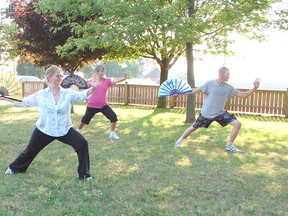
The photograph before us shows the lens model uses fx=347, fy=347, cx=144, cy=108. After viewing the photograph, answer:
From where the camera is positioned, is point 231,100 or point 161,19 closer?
point 161,19

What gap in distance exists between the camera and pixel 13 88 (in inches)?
247

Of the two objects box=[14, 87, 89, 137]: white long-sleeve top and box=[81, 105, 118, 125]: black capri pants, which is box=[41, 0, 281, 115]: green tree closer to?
box=[81, 105, 118, 125]: black capri pants

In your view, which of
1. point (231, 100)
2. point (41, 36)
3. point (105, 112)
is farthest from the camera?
point (231, 100)

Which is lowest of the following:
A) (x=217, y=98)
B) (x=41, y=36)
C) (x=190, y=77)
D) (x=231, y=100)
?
(x=231, y=100)

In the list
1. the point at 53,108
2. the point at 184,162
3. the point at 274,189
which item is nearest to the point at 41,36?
the point at 184,162

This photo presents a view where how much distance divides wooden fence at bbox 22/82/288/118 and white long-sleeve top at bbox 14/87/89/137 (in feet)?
43.8

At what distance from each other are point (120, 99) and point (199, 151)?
14.1 m

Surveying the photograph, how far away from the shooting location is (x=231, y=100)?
1716cm

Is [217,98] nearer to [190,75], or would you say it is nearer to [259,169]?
[259,169]

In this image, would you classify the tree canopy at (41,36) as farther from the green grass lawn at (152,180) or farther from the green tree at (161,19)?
the green grass lawn at (152,180)

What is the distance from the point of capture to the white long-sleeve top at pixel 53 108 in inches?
183

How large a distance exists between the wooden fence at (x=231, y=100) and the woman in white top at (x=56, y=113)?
13.3m

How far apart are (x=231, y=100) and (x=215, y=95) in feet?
35.1

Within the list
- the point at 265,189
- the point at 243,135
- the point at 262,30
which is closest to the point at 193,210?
the point at 265,189
